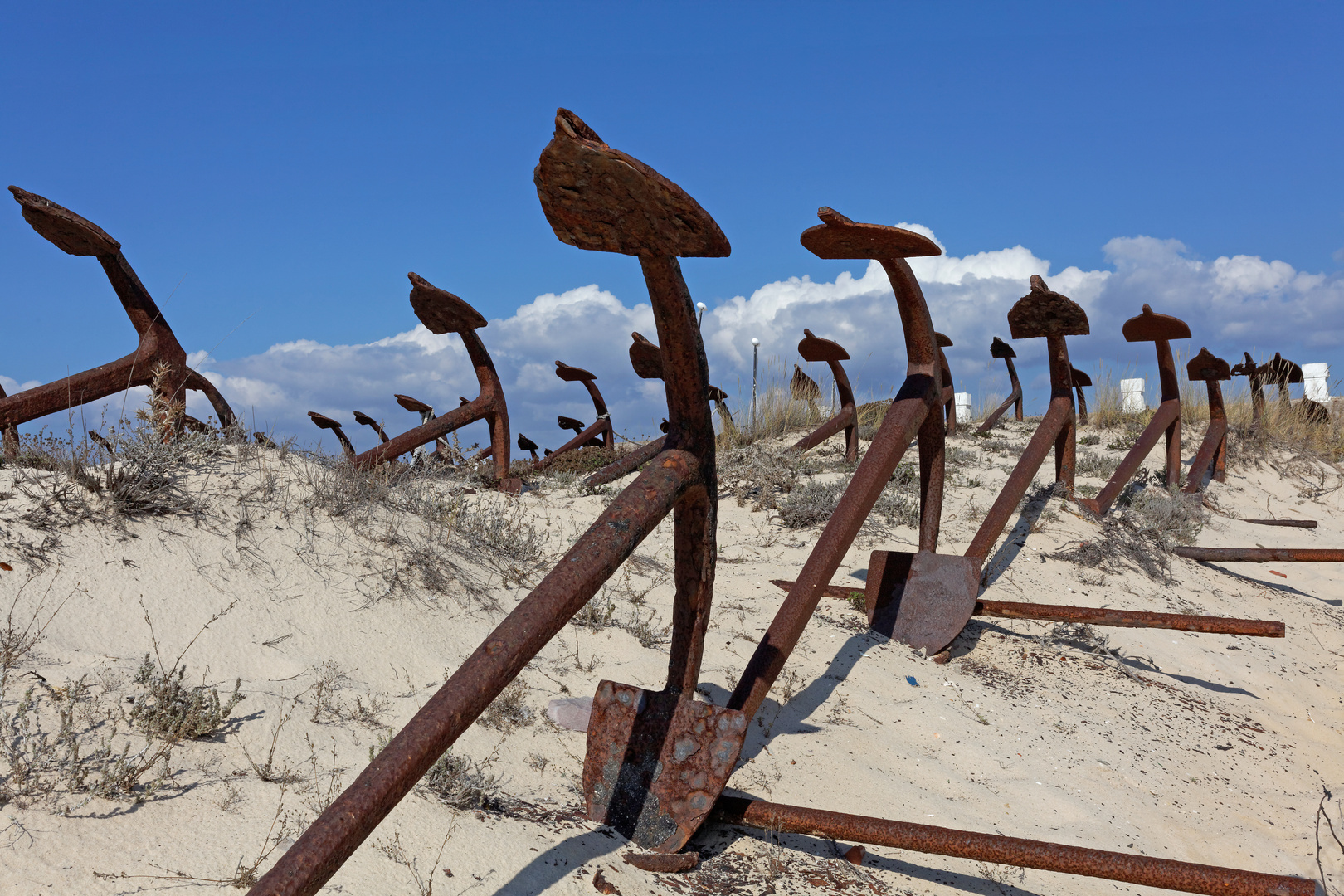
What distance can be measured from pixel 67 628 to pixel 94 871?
146cm

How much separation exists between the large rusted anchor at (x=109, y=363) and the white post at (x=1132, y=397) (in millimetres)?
10607

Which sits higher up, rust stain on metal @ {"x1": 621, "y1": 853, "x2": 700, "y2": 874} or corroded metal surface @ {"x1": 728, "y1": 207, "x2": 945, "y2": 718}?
corroded metal surface @ {"x1": 728, "y1": 207, "x2": 945, "y2": 718}

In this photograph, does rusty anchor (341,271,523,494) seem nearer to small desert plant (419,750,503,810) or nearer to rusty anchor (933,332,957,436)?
small desert plant (419,750,503,810)

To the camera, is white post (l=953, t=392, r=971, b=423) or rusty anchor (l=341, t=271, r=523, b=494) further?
white post (l=953, t=392, r=971, b=423)

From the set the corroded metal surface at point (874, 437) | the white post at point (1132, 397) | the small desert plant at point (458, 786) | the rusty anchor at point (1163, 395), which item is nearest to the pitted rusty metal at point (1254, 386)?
the white post at point (1132, 397)

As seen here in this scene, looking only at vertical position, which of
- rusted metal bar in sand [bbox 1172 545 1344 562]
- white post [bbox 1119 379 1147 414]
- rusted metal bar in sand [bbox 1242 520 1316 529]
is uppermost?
white post [bbox 1119 379 1147 414]

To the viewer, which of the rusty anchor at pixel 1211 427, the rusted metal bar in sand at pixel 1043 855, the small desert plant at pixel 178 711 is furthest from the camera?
the rusty anchor at pixel 1211 427

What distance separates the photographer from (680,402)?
2.12 metres

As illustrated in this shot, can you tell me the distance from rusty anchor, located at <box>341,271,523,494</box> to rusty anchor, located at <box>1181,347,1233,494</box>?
6.00 m

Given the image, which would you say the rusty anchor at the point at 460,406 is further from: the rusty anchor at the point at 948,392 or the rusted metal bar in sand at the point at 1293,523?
the rusted metal bar in sand at the point at 1293,523

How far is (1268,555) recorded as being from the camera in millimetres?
4930

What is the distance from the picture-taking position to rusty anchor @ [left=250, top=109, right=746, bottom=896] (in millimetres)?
1404

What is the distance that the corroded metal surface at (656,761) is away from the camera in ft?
6.88

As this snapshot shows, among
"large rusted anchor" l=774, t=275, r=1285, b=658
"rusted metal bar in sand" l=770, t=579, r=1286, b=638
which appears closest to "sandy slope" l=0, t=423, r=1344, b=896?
"large rusted anchor" l=774, t=275, r=1285, b=658
